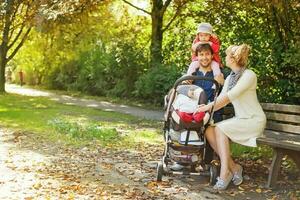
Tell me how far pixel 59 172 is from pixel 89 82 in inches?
789

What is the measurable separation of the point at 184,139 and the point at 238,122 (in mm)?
696

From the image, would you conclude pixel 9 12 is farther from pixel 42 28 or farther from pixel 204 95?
pixel 204 95

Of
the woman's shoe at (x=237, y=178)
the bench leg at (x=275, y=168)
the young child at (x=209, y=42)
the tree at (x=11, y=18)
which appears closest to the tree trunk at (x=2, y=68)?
the tree at (x=11, y=18)

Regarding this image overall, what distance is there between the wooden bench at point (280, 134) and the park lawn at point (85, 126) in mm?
3303

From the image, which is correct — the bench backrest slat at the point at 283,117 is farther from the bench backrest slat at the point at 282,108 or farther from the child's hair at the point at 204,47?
the child's hair at the point at 204,47

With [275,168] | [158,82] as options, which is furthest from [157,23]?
[275,168]

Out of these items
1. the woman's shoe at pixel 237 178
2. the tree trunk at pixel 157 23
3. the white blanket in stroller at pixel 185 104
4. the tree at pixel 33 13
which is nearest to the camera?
the white blanket in stroller at pixel 185 104

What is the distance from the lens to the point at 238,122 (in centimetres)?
639

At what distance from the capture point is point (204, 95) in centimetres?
648

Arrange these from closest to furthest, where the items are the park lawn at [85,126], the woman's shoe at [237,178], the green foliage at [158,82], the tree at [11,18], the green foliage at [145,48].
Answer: the woman's shoe at [237,178] < the park lawn at [85,126] < the green foliage at [145,48] < the green foliage at [158,82] < the tree at [11,18]

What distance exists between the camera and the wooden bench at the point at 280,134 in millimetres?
6152

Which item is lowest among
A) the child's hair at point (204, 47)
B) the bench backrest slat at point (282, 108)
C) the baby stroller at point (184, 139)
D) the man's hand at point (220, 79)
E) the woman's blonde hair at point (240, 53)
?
the baby stroller at point (184, 139)

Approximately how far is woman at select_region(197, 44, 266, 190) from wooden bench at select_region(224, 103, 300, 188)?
20 cm

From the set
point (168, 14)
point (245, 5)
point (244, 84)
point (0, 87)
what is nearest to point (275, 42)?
point (245, 5)
